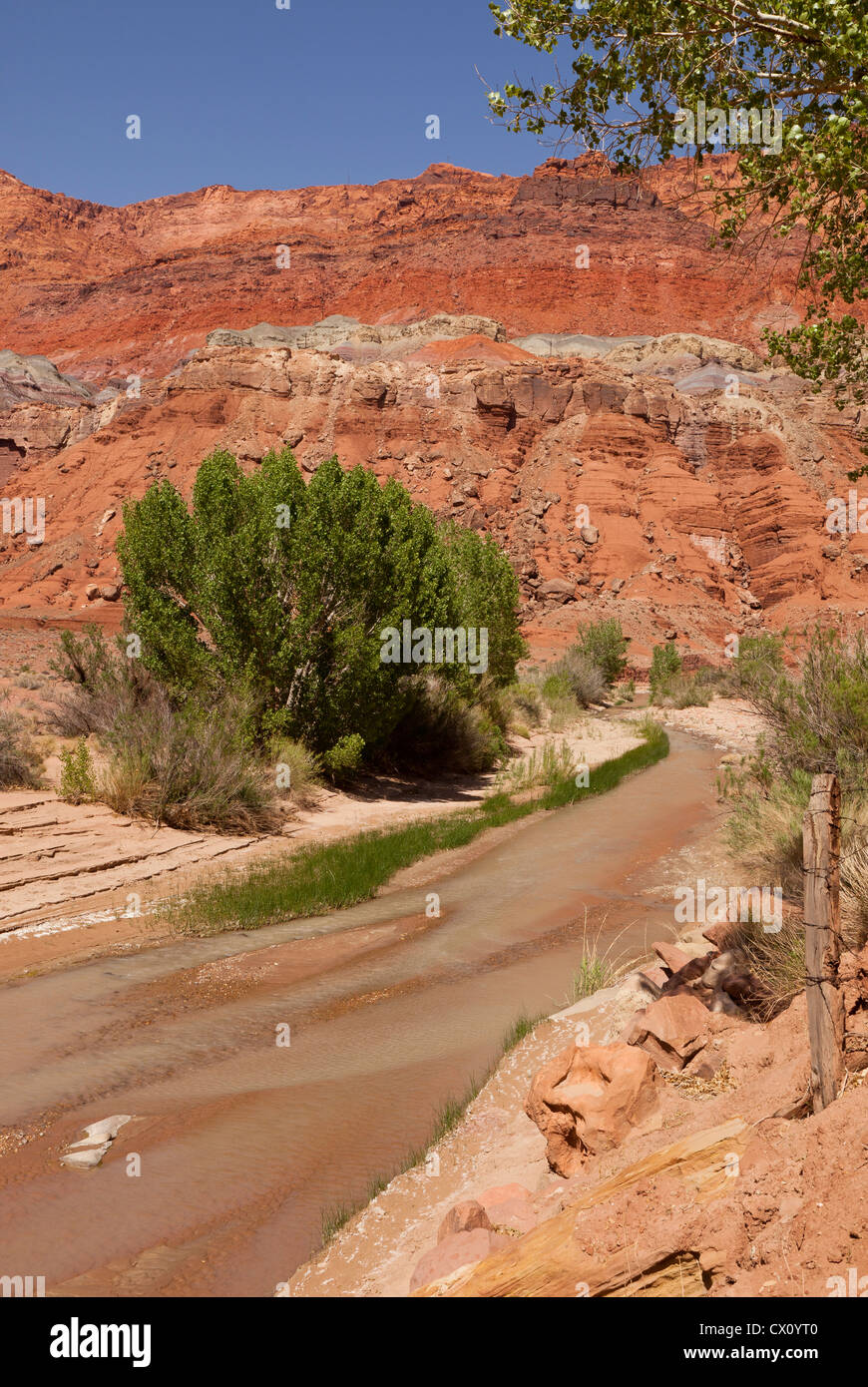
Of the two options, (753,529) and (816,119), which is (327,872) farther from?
(753,529)

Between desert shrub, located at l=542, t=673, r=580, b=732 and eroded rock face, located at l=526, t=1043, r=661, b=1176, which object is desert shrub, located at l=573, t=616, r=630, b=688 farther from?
eroded rock face, located at l=526, t=1043, r=661, b=1176

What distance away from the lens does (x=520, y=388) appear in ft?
207

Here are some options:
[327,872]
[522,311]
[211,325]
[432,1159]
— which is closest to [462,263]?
[522,311]

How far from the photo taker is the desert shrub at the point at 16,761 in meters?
13.6

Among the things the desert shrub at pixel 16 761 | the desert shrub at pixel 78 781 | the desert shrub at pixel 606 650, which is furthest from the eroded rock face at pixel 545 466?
the desert shrub at pixel 78 781

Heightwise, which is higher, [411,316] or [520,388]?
[411,316]

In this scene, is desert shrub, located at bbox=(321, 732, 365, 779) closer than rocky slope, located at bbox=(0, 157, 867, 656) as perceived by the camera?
Yes

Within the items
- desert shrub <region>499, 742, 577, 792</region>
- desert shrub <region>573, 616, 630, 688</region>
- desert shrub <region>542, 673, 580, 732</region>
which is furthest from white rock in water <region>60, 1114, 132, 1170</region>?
desert shrub <region>573, 616, 630, 688</region>

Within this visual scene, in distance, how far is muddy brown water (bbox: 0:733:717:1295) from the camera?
4660 millimetres

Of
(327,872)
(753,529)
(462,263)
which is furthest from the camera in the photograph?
(462,263)

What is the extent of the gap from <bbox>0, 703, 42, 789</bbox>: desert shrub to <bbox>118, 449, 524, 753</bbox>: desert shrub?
302 cm

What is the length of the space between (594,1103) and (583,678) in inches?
1278

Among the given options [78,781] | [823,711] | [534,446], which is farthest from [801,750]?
[534,446]

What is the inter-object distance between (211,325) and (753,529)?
64672 mm
